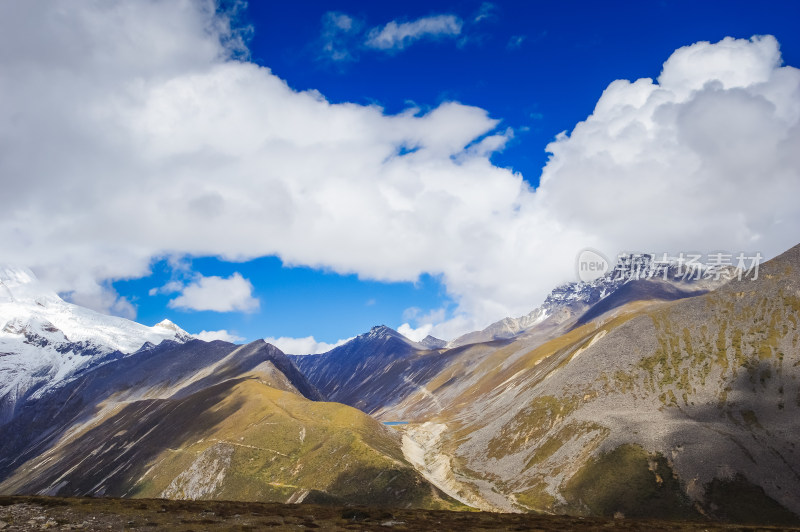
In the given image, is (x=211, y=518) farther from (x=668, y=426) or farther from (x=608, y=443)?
(x=668, y=426)

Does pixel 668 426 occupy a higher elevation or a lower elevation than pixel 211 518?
lower

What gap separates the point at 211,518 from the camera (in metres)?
54.5

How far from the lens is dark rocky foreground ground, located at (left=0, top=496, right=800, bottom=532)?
4850 cm

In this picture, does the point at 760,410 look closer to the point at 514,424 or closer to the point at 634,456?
the point at 634,456

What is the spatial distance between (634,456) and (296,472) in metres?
94.4

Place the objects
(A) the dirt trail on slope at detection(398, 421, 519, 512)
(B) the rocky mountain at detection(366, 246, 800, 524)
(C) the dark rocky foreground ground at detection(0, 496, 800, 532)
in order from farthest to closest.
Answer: (A) the dirt trail on slope at detection(398, 421, 519, 512)
(B) the rocky mountain at detection(366, 246, 800, 524)
(C) the dark rocky foreground ground at detection(0, 496, 800, 532)

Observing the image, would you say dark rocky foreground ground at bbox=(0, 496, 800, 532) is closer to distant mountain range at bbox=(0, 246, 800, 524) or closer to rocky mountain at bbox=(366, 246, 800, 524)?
rocky mountain at bbox=(366, 246, 800, 524)

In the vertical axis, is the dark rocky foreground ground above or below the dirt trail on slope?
above

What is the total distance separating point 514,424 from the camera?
178 m

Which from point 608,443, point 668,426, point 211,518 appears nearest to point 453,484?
point 608,443

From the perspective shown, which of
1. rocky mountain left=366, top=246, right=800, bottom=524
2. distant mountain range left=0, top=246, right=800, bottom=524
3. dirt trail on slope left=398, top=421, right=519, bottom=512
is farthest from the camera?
dirt trail on slope left=398, top=421, right=519, bottom=512

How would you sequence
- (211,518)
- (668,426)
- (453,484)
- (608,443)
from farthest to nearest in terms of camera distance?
(453,484), (608,443), (668,426), (211,518)

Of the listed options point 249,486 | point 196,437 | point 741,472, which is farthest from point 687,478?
point 196,437

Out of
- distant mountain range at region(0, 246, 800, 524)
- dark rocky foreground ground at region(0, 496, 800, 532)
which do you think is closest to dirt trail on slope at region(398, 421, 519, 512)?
distant mountain range at region(0, 246, 800, 524)
